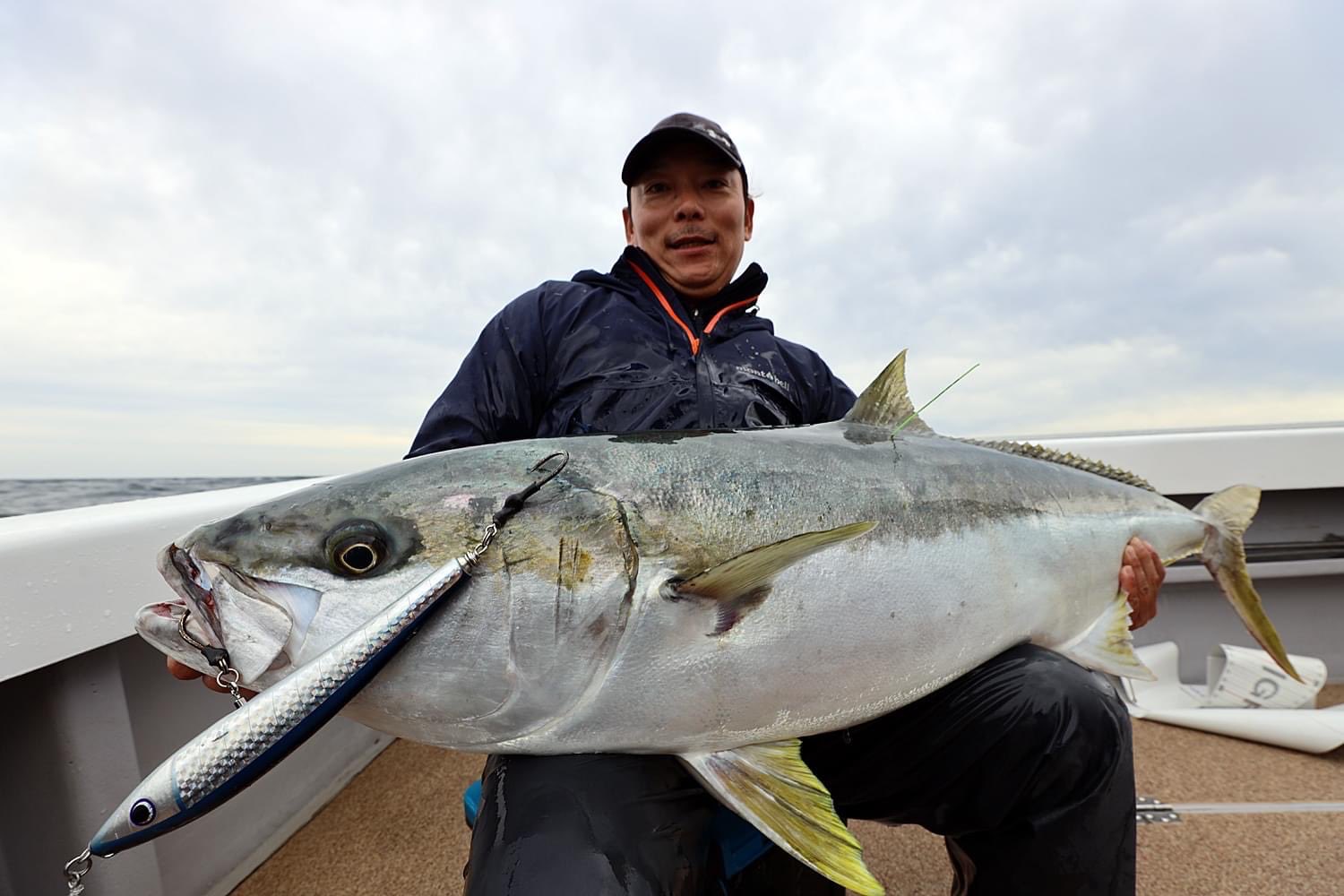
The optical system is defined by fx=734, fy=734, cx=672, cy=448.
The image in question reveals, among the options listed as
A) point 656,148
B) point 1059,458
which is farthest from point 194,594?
point 1059,458

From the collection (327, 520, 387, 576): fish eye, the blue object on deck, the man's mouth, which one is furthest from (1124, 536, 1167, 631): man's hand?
(327, 520, 387, 576): fish eye

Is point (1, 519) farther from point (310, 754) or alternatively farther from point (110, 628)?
point (310, 754)

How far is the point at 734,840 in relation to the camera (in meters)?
1.37

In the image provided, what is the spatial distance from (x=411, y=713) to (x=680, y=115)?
183 centimetres

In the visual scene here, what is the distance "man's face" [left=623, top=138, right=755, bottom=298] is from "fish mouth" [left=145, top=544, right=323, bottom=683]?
5.04ft

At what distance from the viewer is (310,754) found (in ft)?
8.16

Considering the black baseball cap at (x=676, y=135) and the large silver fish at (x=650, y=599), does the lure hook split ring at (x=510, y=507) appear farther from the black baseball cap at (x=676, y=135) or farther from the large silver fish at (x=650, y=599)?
the black baseball cap at (x=676, y=135)

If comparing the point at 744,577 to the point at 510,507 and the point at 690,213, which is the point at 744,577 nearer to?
the point at 510,507

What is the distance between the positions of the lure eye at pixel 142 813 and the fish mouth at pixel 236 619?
0.21 m

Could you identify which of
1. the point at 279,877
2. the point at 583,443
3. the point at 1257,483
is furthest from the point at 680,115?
the point at 1257,483

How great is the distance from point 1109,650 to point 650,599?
1.17 meters

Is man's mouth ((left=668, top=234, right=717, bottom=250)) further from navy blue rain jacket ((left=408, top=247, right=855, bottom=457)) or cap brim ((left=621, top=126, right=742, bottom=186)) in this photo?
cap brim ((left=621, top=126, right=742, bottom=186))

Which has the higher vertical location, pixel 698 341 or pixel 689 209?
pixel 689 209

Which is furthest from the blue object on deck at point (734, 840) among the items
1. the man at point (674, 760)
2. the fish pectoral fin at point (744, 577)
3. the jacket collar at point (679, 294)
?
the jacket collar at point (679, 294)
